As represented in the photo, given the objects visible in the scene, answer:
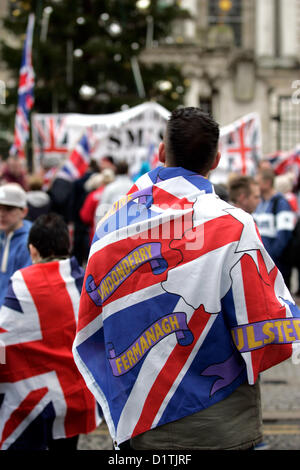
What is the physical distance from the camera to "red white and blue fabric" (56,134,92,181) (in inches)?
423

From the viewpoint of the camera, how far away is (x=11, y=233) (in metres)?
4.79

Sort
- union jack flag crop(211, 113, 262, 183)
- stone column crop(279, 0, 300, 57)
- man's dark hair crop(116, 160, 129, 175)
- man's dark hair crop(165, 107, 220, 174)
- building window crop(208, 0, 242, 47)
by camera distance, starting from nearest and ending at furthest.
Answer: man's dark hair crop(165, 107, 220, 174)
man's dark hair crop(116, 160, 129, 175)
union jack flag crop(211, 113, 262, 183)
stone column crop(279, 0, 300, 57)
building window crop(208, 0, 242, 47)

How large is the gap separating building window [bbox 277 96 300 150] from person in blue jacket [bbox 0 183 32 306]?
28.9 m

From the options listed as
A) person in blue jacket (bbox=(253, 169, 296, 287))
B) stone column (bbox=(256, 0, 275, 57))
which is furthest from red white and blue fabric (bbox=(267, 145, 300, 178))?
stone column (bbox=(256, 0, 275, 57))

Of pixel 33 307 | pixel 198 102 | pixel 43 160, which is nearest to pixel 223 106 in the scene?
pixel 198 102

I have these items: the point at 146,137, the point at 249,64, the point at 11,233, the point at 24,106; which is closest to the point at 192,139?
the point at 11,233

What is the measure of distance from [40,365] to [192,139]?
1.66 meters

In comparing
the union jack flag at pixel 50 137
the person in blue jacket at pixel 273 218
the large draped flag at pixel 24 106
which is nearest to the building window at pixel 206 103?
the union jack flag at pixel 50 137

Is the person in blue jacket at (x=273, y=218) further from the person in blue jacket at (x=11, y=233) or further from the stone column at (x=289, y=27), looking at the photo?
the stone column at (x=289, y=27)

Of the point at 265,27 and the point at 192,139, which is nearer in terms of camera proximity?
the point at 192,139

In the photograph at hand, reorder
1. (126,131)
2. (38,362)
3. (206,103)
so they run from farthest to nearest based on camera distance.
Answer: (206,103)
(126,131)
(38,362)

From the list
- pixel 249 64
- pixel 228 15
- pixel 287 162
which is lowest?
pixel 287 162

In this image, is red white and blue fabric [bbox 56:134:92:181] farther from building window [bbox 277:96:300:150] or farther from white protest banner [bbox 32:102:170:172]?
building window [bbox 277:96:300:150]

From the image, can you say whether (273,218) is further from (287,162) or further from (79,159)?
(287,162)
